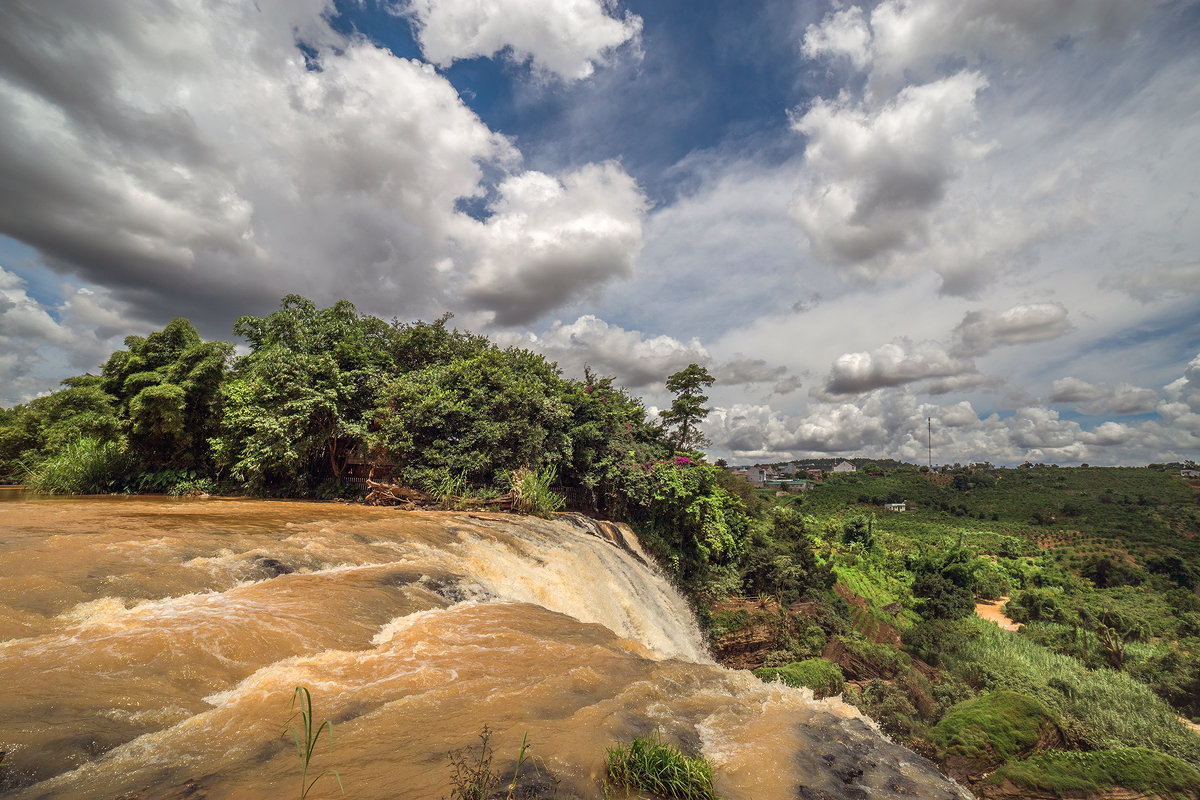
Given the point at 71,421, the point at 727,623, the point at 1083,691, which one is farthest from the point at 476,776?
the point at 71,421

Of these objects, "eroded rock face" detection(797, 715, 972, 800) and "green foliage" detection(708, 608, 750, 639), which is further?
"green foliage" detection(708, 608, 750, 639)

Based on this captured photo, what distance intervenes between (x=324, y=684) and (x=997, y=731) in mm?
9264

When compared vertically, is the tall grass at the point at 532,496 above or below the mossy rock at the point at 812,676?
above

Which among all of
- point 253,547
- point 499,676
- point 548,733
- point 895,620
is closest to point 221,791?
point 548,733

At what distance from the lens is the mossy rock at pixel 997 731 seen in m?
7.02

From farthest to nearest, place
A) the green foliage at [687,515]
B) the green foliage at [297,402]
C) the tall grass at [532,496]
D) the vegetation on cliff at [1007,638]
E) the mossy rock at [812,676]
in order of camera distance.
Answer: the green foliage at [687,515] → the green foliage at [297,402] → the tall grass at [532,496] → the mossy rock at [812,676] → the vegetation on cliff at [1007,638]

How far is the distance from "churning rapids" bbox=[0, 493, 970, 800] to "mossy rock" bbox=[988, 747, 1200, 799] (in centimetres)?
270

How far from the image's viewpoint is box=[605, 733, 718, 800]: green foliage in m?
3.31

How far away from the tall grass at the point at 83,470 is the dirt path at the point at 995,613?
41.9 metres

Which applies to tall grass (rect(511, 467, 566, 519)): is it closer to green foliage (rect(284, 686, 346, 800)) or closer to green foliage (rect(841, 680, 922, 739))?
green foliage (rect(841, 680, 922, 739))

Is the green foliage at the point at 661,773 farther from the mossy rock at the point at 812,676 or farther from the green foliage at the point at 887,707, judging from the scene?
the mossy rock at the point at 812,676

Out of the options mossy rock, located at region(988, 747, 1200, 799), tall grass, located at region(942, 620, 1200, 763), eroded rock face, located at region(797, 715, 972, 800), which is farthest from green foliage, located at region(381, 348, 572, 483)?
tall grass, located at region(942, 620, 1200, 763)

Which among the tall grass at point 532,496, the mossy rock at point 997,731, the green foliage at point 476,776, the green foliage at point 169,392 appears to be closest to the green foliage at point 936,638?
the mossy rock at point 997,731

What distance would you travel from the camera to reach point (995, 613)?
3216cm
